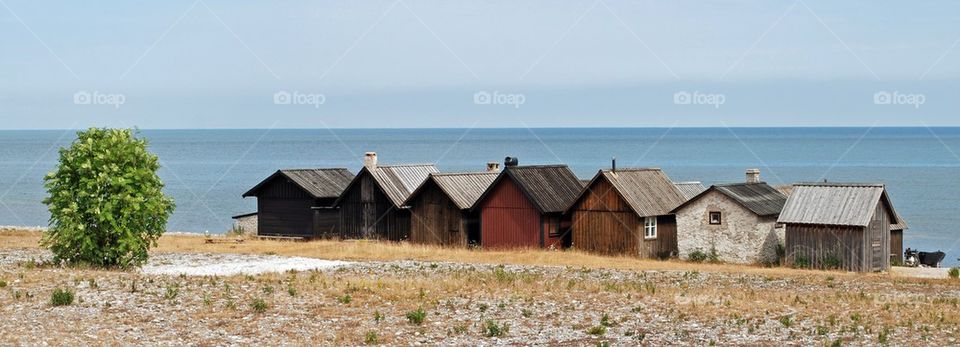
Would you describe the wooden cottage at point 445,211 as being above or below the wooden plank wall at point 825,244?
above

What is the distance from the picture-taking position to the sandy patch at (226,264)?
148 ft

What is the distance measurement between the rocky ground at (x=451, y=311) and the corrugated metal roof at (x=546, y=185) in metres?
17.6

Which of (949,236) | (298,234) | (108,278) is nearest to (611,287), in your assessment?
(108,278)

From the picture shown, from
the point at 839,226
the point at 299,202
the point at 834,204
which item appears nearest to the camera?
the point at 839,226

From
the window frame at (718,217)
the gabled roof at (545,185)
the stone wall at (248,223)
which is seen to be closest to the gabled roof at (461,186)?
the gabled roof at (545,185)

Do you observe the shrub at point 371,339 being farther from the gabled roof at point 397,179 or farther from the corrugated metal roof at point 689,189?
the gabled roof at point 397,179

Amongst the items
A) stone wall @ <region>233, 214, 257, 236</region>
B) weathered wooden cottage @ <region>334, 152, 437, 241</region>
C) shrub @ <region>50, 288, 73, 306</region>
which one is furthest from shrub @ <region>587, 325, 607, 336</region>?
stone wall @ <region>233, 214, 257, 236</region>

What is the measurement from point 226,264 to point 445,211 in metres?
16.2

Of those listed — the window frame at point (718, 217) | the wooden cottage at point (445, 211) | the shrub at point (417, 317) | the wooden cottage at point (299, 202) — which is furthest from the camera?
the wooden cottage at point (299, 202)

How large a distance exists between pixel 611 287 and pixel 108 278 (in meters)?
15.7

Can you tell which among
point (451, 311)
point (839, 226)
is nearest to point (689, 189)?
point (839, 226)

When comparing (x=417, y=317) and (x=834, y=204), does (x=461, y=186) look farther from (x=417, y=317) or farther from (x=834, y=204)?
(x=417, y=317)

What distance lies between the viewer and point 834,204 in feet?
175

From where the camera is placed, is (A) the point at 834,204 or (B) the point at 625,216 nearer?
(A) the point at 834,204
